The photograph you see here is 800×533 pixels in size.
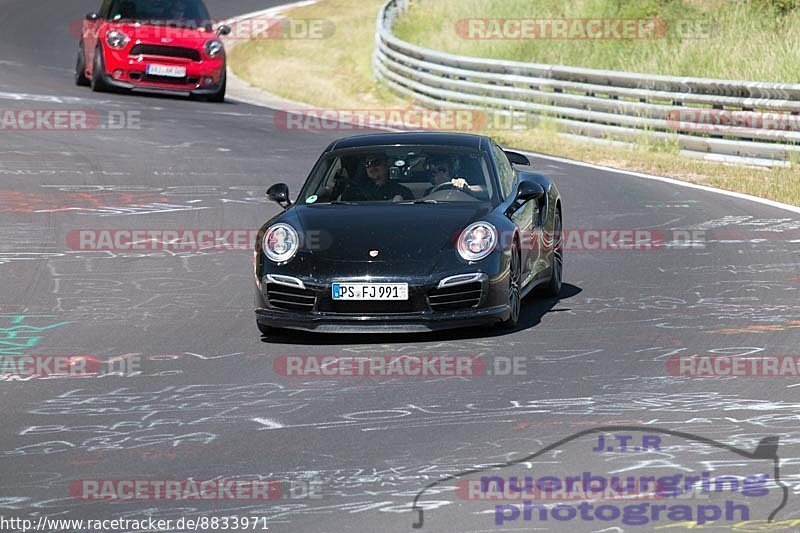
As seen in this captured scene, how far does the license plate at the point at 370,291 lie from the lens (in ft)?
32.2

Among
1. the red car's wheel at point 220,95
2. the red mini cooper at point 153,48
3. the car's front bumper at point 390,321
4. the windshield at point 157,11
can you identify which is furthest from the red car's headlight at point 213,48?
the car's front bumper at point 390,321

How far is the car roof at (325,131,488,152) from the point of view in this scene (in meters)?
11.3

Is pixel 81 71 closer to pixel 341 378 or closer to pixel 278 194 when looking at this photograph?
pixel 278 194

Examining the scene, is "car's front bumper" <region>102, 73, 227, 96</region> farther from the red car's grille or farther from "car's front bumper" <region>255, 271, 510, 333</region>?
"car's front bumper" <region>255, 271, 510, 333</region>

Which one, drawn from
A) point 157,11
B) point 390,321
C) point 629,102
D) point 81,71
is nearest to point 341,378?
point 390,321

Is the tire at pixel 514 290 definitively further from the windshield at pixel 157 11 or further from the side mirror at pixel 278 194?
the windshield at pixel 157 11

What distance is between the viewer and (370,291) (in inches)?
387

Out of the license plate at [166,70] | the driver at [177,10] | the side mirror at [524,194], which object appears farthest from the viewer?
the driver at [177,10]

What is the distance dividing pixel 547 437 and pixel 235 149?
13.9 m

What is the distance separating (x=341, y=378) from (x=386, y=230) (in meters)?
1.56

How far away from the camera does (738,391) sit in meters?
8.52

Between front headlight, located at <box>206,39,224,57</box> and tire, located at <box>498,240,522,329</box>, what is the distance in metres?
15.4

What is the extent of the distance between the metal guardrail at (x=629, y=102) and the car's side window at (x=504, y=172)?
28.9 feet

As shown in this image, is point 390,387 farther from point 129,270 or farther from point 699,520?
point 129,270
